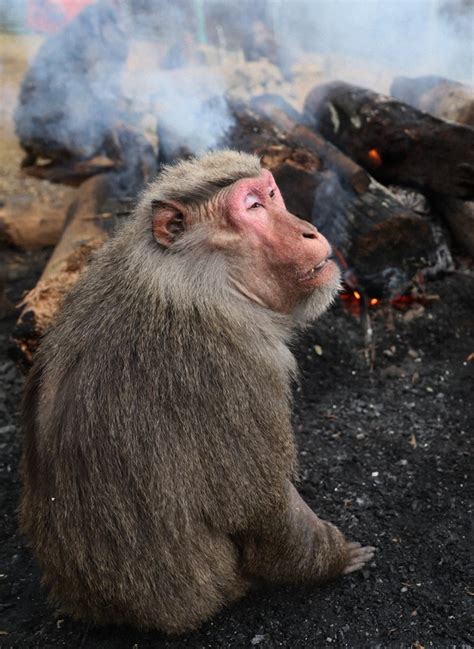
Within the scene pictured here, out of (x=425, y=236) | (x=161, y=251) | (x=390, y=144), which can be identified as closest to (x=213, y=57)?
(x=390, y=144)

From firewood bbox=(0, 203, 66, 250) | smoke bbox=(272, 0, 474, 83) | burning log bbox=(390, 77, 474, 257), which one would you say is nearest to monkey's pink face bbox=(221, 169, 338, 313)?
burning log bbox=(390, 77, 474, 257)

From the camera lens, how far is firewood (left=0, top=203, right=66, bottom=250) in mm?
6578

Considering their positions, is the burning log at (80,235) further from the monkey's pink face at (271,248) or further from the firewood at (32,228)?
the monkey's pink face at (271,248)

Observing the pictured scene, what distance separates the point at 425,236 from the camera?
511cm

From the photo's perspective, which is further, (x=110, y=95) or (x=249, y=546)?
(x=110, y=95)

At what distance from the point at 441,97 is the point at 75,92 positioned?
3.43 meters

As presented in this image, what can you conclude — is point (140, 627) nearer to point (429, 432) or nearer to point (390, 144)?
point (429, 432)

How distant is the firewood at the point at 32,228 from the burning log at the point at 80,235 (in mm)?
693

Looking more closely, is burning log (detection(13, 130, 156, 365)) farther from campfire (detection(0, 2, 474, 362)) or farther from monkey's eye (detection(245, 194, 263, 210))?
monkey's eye (detection(245, 194, 263, 210))

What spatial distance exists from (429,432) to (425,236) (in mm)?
1537

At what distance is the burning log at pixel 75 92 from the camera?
702 cm

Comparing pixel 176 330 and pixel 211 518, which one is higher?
pixel 176 330

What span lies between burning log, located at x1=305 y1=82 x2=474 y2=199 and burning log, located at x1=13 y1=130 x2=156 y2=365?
171cm

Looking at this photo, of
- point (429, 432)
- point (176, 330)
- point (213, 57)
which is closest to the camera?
point (176, 330)
